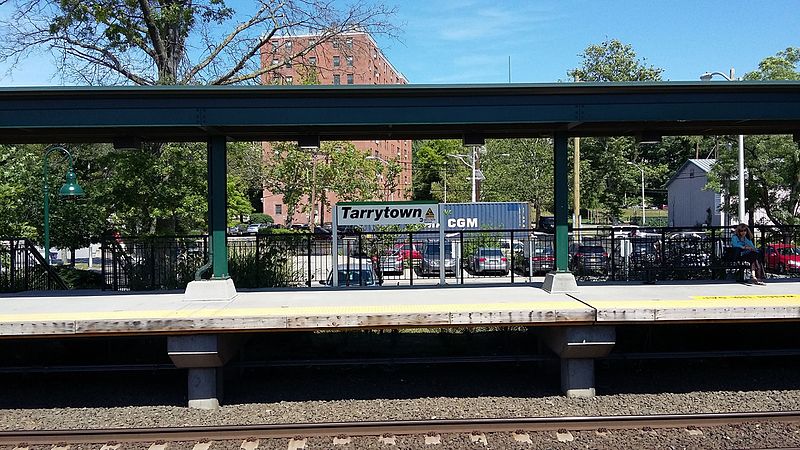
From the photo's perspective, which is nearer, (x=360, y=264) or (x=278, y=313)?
(x=278, y=313)

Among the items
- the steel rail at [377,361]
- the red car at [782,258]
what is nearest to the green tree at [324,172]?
the red car at [782,258]

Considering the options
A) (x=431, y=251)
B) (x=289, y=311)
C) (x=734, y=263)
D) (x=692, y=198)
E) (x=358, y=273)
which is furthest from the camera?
(x=692, y=198)

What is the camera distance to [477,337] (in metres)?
12.2

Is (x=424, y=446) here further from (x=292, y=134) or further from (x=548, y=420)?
(x=292, y=134)

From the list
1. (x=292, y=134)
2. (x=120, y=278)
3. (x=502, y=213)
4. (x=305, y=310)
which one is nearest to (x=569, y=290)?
(x=305, y=310)

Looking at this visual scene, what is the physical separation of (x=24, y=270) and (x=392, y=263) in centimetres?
792

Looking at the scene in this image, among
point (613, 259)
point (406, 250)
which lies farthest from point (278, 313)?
point (613, 259)

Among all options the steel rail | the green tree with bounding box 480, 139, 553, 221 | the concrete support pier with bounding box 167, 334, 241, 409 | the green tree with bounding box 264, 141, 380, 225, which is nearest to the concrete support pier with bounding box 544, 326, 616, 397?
the steel rail

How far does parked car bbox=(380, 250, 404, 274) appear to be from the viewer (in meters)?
15.1

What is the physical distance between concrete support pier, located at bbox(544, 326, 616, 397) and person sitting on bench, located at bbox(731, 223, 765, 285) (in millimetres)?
5201

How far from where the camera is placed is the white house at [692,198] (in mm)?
54281

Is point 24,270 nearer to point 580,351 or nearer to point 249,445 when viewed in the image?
point 249,445

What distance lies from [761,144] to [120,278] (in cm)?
2472

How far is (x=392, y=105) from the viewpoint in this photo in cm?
1077
